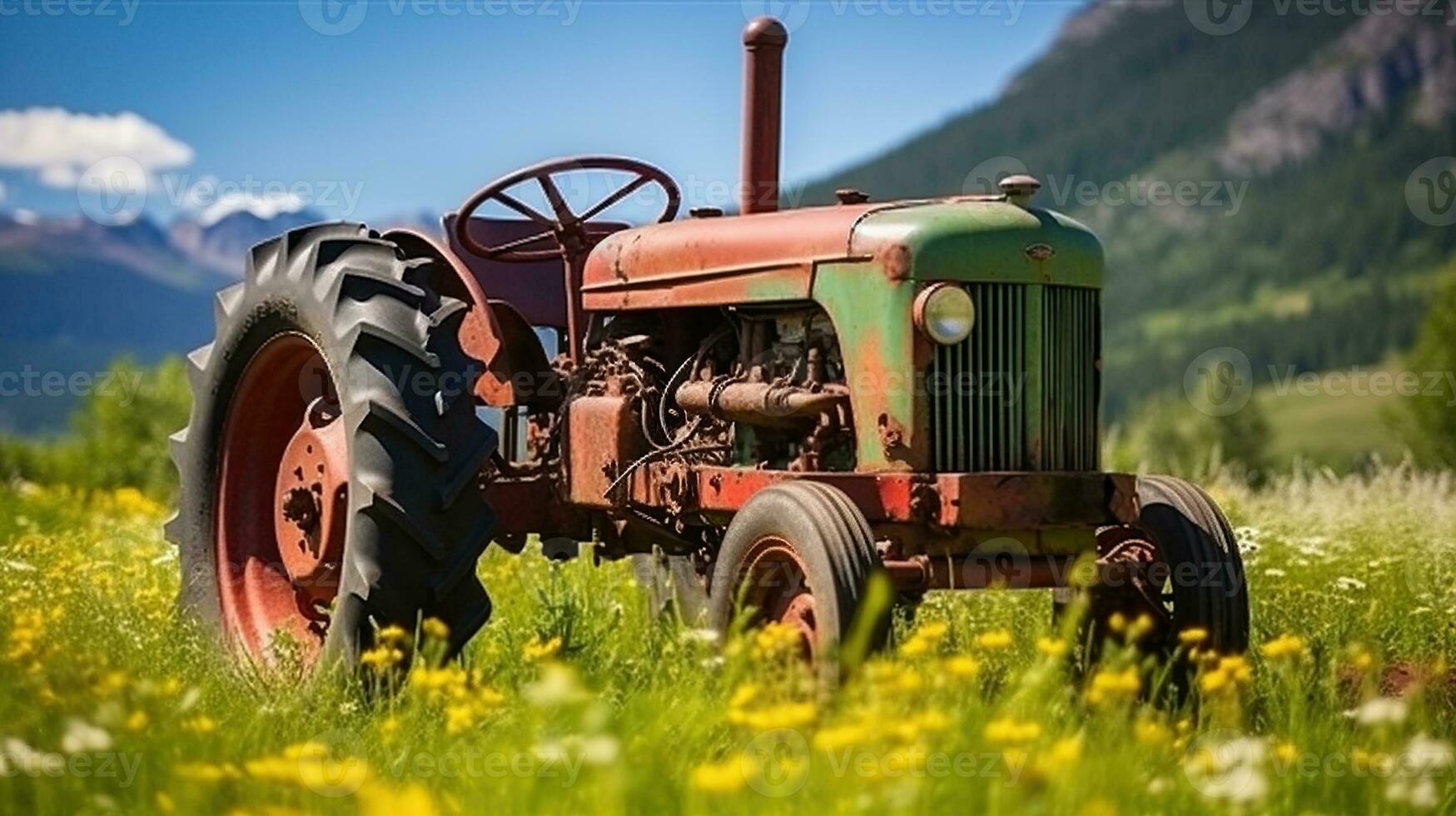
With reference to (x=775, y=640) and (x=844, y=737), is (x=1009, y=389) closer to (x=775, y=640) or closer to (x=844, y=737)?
(x=775, y=640)

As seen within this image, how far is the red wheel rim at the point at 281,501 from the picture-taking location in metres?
5.51

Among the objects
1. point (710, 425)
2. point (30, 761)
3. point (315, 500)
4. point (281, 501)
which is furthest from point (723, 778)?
point (281, 501)

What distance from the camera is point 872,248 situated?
4.85 metres

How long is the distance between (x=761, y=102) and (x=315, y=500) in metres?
2.02

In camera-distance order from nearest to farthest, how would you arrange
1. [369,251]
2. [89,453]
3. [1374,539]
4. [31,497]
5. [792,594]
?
1. [792,594]
2. [369,251]
3. [1374,539]
4. [31,497]
5. [89,453]

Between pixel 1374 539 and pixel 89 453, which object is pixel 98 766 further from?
pixel 89 453

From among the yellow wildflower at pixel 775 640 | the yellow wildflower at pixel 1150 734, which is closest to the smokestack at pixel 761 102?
the yellow wildflower at pixel 775 640

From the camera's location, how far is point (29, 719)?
3.60 meters

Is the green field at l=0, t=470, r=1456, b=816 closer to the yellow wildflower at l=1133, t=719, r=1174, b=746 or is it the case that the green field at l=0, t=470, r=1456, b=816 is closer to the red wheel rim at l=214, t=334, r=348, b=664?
the yellow wildflower at l=1133, t=719, r=1174, b=746

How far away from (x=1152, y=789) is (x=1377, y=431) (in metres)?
128

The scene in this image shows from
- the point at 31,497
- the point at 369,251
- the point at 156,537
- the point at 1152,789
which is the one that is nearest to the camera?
the point at 1152,789

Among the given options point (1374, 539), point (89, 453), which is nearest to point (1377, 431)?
point (89, 453)

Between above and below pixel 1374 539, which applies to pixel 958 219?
above

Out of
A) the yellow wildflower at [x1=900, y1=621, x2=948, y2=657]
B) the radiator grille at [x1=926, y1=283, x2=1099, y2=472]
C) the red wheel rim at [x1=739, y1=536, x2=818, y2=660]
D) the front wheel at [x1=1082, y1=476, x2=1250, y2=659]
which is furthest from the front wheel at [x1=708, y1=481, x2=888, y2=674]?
the front wheel at [x1=1082, y1=476, x2=1250, y2=659]
